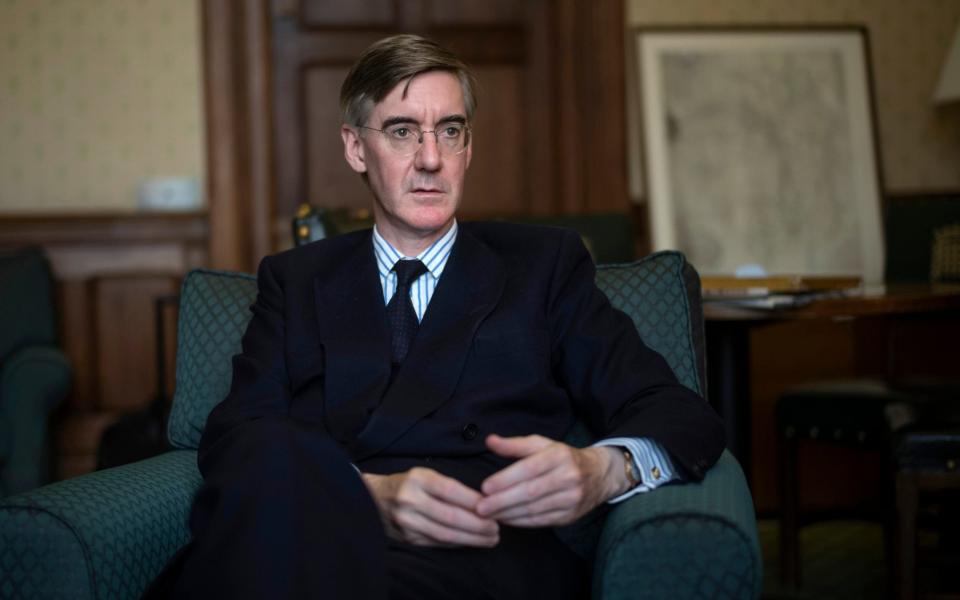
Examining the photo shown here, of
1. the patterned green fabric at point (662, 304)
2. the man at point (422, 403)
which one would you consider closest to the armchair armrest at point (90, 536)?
the man at point (422, 403)

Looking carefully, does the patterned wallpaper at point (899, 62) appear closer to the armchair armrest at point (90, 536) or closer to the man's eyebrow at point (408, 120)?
the man's eyebrow at point (408, 120)

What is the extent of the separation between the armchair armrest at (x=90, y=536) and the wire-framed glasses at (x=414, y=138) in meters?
0.66

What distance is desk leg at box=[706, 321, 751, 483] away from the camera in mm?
2752

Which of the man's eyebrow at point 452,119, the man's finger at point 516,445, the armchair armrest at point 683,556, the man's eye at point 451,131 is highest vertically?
the man's eyebrow at point 452,119

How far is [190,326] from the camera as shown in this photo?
2059mm

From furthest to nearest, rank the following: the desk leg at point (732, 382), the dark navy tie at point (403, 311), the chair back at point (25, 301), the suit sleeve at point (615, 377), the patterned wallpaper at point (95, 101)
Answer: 1. the patterned wallpaper at point (95, 101)
2. the chair back at point (25, 301)
3. the desk leg at point (732, 382)
4. the dark navy tie at point (403, 311)
5. the suit sleeve at point (615, 377)

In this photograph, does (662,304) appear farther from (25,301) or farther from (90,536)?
(25,301)

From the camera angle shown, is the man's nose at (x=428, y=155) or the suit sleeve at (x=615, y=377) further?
the man's nose at (x=428, y=155)

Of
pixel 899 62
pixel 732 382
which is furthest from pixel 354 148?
pixel 899 62

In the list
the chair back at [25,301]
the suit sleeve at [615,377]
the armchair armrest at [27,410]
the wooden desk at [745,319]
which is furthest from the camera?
the chair back at [25,301]

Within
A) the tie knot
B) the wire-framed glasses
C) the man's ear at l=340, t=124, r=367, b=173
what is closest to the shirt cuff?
the tie knot

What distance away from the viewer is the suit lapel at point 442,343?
168 centimetres

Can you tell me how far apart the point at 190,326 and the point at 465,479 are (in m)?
0.68

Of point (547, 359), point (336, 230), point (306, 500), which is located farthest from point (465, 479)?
point (336, 230)
